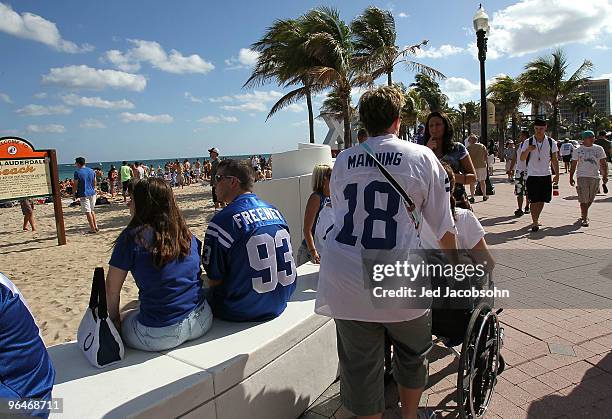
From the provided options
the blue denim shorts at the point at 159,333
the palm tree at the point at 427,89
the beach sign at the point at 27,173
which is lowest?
the blue denim shorts at the point at 159,333

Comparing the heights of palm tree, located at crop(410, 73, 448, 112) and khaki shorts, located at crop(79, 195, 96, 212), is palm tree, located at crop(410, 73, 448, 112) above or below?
above

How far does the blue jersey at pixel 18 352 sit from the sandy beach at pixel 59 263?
9.85ft

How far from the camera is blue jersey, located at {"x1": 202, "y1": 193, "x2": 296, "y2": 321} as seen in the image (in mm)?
2500

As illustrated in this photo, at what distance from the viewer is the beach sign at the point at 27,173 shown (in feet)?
31.6

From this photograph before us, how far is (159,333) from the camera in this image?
7.48 feet

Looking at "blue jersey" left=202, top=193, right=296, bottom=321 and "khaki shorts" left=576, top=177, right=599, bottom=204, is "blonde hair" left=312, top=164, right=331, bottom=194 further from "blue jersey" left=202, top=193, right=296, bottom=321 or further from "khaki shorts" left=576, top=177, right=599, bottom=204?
"khaki shorts" left=576, top=177, right=599, bottom=204

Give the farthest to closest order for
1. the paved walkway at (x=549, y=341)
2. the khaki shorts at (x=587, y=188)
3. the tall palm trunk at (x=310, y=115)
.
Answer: the tall palm trunk at (x=310, y=115) < the khaki shorts at (x=587, y=188) < the paved walkway at (x=549, y=341)

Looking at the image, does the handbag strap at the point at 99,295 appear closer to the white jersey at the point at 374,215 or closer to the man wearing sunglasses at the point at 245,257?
the man wearing sunglasses at the point at 245,257

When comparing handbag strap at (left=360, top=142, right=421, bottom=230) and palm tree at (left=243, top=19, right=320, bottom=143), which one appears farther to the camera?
palm tree at (left=243, top=19, right=320, bottom=143)

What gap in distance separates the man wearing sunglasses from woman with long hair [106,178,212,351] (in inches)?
7.3

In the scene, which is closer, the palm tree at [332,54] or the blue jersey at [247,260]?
the blue jersey at [247,260]

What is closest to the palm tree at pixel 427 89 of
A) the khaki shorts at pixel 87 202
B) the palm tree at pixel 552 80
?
the palm tree at pixel 552 80

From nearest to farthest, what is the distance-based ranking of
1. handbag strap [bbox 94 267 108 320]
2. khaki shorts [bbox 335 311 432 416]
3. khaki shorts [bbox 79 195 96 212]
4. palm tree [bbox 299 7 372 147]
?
khaki shorts [bbox 335 311 432 416] < handbag strap [bbox 94 267 108 320] < khaki shorts [bbox 79 195 96 212] < palm tree [bbox 299 7 372 147]

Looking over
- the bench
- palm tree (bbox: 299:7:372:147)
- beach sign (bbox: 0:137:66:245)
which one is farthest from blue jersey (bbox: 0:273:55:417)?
palm tree (bbox: 299:7:372:147)
